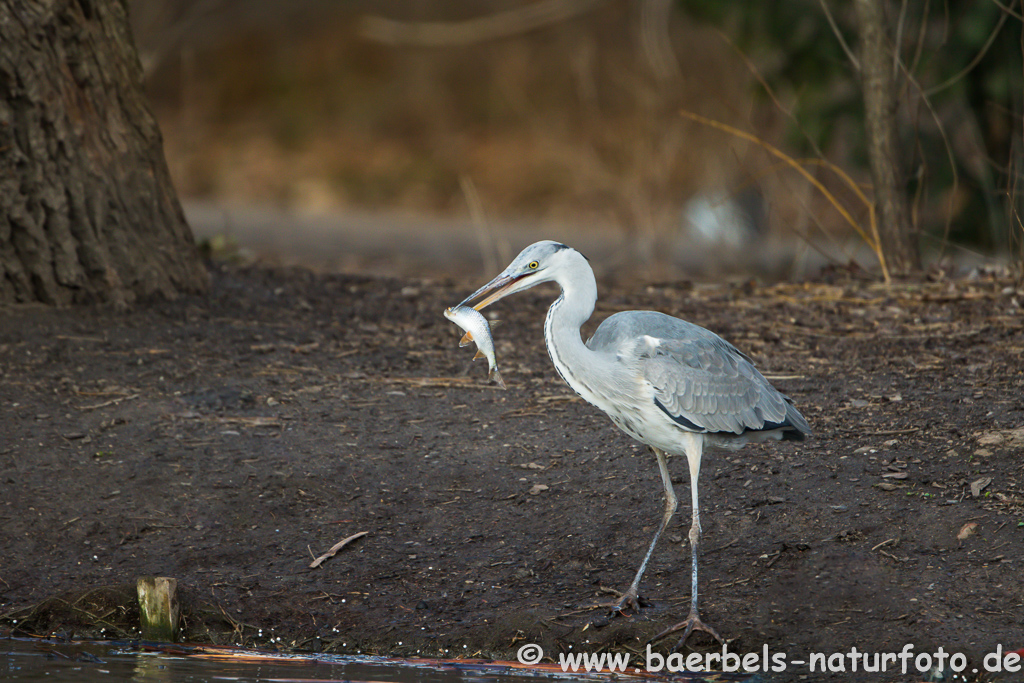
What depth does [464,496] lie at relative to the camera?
16.5ft

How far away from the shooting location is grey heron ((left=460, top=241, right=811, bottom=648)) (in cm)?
434

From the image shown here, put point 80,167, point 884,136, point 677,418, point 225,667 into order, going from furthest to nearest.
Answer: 1. point 884,136
2. point 80,167
3. point 677,418
4. point 225,667

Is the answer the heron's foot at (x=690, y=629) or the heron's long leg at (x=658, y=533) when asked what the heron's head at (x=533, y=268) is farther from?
the heron's foot at (x=690, y=629)

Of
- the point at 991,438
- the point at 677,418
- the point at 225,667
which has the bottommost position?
the point at 225,667

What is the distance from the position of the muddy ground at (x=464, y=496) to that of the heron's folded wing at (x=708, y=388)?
0.47 meters

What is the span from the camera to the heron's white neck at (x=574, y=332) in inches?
170

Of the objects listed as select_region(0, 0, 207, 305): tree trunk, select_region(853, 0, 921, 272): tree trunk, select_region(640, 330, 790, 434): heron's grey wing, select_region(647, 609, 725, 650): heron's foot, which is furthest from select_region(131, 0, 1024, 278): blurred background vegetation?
select_region(647, 609, 725, 650): heron's foot

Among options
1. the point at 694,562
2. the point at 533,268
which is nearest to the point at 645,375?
the point at 533,268

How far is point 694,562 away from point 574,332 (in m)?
0.96

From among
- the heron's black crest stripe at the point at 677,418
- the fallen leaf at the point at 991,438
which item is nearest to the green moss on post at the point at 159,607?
the heron's black crest stripe at the point at 677,418

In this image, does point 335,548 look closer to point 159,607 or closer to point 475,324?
point 159,607

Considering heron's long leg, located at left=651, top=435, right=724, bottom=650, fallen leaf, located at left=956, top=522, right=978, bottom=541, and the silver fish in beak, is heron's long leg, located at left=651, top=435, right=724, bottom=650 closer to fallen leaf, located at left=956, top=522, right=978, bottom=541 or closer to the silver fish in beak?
the silver fish in beak

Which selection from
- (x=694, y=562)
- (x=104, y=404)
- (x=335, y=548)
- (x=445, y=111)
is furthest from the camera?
(x=445, y=111)

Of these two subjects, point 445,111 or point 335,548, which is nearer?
point 335,548
